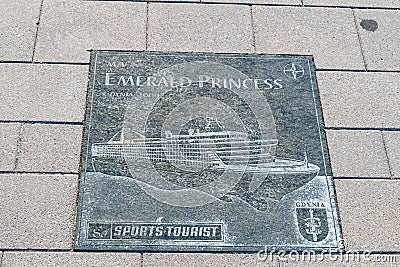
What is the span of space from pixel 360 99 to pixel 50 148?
95.8 inches

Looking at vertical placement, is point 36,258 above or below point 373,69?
below

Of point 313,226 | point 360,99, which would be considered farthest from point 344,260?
point 360,99

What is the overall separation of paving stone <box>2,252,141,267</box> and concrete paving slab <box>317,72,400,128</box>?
1868 mm

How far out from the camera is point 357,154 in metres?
4.45

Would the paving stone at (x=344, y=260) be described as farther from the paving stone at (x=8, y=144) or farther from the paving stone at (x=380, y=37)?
the paving stone at (x=8, y=144)

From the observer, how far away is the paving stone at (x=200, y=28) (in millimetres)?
4992

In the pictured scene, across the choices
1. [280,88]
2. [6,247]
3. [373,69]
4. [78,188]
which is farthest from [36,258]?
[373,69]

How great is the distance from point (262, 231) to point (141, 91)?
1.45m

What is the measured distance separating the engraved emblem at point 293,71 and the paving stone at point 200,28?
355mm

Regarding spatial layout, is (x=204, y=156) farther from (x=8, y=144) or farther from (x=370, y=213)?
(x=8, y=144)

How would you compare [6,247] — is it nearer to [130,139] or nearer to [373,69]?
[130,139]

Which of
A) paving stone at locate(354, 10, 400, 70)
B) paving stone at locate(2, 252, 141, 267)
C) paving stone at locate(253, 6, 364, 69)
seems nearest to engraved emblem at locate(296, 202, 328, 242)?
paving stone at locate(2, 252, 141, 267)

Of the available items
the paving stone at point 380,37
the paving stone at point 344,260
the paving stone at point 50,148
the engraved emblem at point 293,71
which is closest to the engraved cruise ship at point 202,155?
the paving stone at point 50,148

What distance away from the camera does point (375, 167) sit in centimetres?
439
